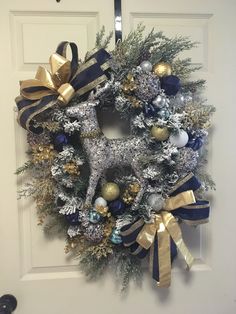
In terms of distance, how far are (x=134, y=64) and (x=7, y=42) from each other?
1.31ft

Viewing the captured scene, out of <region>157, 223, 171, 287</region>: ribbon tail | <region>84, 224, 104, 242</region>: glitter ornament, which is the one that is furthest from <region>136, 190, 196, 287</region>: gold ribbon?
<region>84, 224, 104, 242</region>: glitter ornament

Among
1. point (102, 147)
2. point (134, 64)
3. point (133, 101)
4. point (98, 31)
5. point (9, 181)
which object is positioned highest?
Result: point (98, 31)

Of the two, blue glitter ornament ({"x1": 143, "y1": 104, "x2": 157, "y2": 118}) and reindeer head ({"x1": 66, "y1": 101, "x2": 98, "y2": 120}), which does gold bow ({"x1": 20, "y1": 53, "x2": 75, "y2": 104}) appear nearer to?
reindeer head ({"x1": 66, "y1": 101, "x2": 98, "y2": 120})

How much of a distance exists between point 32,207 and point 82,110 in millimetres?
371

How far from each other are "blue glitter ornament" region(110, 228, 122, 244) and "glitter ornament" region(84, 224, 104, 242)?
0.11 feet

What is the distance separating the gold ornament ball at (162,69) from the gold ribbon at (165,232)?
33 cm

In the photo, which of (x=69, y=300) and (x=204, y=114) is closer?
(x=204, y=114)

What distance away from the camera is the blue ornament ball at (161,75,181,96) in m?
0.94

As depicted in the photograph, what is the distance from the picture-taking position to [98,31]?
3.55 feet

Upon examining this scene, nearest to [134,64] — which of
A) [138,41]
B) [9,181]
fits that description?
[138,41]

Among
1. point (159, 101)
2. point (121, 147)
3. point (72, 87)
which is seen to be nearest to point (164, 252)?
point (121, 147)

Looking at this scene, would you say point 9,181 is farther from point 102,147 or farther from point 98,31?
point 98,31

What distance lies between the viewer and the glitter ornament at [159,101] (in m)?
0.94

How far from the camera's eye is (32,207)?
110 centimetres
